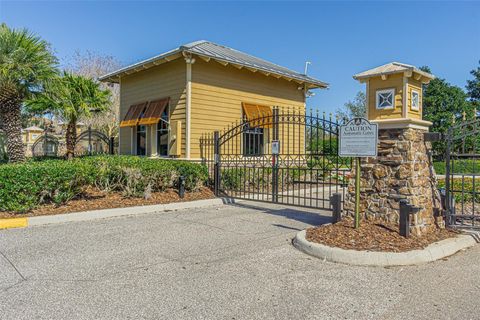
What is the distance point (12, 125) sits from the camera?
1072 centimetres

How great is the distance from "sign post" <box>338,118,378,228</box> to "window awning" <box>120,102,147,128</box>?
1027 cm

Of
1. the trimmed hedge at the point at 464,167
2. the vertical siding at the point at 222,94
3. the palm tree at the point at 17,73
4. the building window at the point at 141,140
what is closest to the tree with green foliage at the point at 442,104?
the trimmed hedge at the point at 464,167

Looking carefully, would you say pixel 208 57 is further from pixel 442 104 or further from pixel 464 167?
pixel 442 104

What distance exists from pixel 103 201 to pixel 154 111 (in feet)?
18.0

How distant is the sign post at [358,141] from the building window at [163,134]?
8773 millimetres

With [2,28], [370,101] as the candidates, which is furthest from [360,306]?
[2,28]

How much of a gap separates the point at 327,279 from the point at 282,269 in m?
0.61

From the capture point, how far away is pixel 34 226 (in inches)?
287

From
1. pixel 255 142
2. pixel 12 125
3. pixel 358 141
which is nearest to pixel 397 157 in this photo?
pixel 358 141

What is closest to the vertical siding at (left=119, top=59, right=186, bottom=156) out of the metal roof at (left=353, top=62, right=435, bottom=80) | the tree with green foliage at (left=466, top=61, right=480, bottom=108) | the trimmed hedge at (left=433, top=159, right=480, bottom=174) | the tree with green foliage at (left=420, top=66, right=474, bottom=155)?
the metal roof at (left=353, top=62, right=435, bottom=80)

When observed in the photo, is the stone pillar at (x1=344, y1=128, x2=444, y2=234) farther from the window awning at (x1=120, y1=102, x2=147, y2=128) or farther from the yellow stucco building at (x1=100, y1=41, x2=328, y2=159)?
the window awning at (x1=120, y1=102, x2=147, y2=128)

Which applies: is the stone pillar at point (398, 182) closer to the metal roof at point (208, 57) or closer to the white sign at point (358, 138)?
the white sign at point (358, 138)

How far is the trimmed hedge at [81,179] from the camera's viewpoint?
7.53 metres

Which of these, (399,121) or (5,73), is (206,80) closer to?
(5,73)
